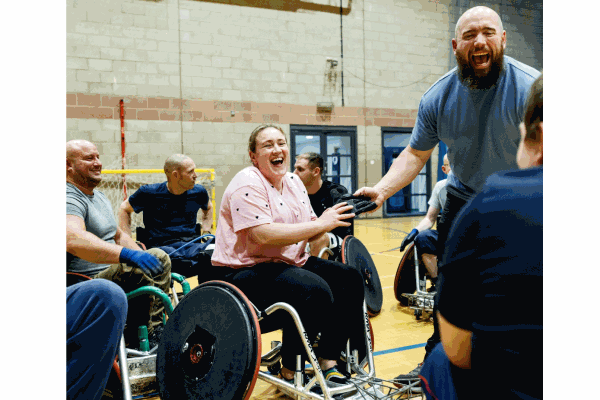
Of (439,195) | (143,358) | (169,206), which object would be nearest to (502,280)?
(143,358)

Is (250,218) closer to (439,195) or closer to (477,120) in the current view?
(477,120)

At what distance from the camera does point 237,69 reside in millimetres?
9555

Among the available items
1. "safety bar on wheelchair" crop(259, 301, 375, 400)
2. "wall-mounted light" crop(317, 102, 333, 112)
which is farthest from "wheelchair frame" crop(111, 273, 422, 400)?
"wall-mounted light" crop(317, 102, 333, 112)

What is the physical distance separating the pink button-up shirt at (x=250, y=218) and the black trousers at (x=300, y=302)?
62 millimetres

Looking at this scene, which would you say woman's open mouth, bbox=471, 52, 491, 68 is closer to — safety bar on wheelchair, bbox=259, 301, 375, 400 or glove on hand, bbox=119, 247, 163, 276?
safety bar on wheelchair, bbox=259, 301, 375, 400

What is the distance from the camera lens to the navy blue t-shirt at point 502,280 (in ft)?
2.30

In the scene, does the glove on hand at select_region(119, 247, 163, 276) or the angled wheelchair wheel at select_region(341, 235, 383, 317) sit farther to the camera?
the angled wheelchair wheel at select_region(341, 235, 383, 317)

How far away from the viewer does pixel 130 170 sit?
7.97 metres

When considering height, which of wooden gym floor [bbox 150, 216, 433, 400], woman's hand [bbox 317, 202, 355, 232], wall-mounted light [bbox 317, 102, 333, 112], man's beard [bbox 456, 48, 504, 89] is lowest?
wooden gym floor [bbox 150, 216, 433, 400]

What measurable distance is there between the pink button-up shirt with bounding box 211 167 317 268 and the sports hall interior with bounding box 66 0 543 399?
4345 mm

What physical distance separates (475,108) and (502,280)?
1.35 meters

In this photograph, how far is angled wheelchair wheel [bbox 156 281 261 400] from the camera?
1.57m

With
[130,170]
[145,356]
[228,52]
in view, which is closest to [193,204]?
[145,356]

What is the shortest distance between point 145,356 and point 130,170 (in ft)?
20.4
